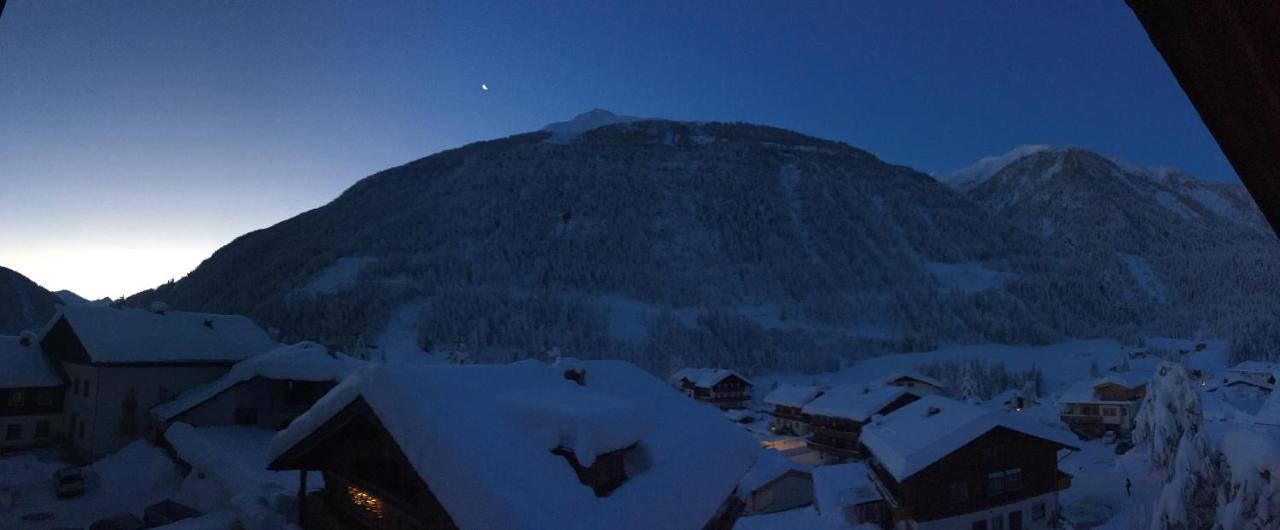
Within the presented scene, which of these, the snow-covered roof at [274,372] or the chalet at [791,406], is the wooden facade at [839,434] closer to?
the chalet at [791,406]

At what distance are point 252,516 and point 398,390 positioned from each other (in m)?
10.4

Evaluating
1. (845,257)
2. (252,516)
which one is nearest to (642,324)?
(845,257)

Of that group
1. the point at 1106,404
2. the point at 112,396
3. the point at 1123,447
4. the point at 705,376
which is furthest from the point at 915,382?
the point at 112,396

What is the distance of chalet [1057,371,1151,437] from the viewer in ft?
218

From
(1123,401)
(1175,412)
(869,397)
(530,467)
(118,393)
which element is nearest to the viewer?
(530,467)

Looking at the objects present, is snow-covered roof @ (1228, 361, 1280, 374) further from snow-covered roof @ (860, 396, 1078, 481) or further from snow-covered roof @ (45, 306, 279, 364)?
snow-covered roof @ (45, 306, 279, 364)

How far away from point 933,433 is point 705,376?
5593 cm

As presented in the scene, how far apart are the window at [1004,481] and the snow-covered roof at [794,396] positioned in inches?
1378

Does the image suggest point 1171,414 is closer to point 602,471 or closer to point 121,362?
point 602,471

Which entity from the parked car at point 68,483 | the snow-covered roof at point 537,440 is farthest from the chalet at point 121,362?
the snow-covered roof at point 537,440

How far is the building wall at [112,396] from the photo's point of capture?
33.0m

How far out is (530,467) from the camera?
11039 mm

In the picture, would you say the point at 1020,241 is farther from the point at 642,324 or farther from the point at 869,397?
the point at 869,397

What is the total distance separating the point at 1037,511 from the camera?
32844 millimetres
